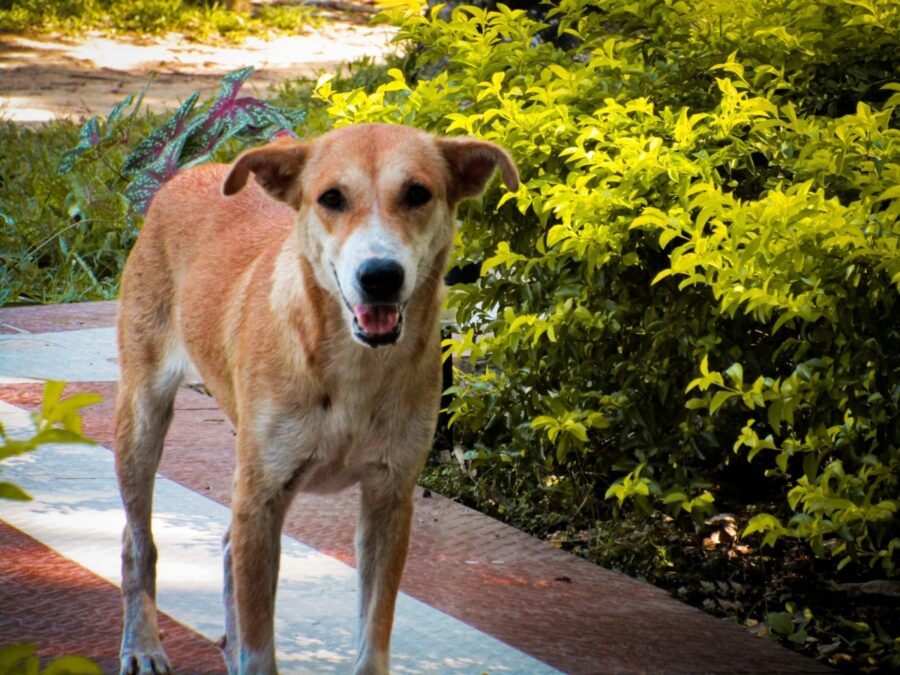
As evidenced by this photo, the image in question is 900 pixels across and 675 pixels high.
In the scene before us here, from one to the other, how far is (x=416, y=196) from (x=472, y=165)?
0.36 m

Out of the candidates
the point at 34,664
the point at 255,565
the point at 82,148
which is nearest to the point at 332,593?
the point at 255,565

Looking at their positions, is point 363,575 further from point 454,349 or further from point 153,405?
point 454,349

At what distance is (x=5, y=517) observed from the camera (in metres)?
4.73

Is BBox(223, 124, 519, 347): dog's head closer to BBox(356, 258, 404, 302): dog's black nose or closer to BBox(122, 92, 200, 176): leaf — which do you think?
BBox(356, 258, 404, 302): dog's black nose

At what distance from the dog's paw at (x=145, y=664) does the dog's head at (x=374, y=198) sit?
116cm

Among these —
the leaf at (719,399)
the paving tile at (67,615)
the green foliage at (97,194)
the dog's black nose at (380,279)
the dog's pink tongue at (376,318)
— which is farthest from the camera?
the green foliage at (97,194)

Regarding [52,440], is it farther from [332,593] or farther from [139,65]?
[139,65]

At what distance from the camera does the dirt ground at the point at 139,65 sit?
16.0m

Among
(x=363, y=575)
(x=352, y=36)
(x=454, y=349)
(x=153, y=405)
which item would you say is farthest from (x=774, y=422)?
(x=352, y=36)

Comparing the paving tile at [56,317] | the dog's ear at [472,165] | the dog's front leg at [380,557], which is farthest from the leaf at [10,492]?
the paving tile at [56,317]

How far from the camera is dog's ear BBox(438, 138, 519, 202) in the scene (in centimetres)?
377

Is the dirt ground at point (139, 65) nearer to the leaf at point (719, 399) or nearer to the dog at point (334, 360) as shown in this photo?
the dog at point (334, 360)

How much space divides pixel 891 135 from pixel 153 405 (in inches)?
103

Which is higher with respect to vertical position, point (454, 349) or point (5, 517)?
point (454, 349)
